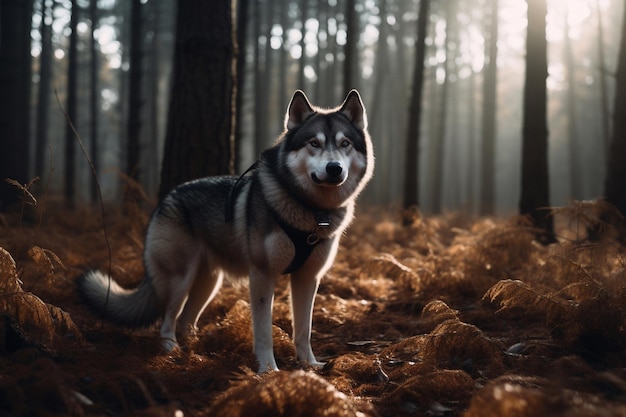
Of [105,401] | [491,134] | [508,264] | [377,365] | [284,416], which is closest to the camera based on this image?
[284,416]

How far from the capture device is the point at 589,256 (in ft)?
17.5

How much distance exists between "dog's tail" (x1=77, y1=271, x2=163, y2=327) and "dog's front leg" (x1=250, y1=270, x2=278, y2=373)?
111 cm

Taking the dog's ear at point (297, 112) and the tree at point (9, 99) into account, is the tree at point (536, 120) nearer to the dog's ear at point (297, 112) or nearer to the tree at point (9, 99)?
the dog's ear at point (297, 112)

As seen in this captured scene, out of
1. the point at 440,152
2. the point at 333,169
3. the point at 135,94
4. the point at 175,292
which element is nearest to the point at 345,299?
the point at 175,292

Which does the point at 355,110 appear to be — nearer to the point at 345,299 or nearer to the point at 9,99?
the point at 345,299

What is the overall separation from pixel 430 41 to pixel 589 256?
95.4 feet

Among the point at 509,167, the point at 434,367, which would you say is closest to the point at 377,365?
the point at 434,367

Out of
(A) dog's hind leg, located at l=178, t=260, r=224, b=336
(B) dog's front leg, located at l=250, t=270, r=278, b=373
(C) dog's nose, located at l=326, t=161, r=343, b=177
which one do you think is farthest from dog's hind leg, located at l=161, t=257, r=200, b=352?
(C) dog's nose, located at l=326, t=161, r=343, b=177

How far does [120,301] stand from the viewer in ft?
16.8

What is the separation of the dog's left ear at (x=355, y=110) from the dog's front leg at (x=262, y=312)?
1.56 metres

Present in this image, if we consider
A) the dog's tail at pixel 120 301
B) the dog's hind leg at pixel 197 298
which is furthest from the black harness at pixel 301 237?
the dog's tail at pixel 120 301

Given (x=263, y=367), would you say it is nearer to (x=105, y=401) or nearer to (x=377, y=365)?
(x=377, y=365)

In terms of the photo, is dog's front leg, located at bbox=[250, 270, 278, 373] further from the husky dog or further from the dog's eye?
the dog's eye

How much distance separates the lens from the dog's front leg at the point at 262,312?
4555 mm
